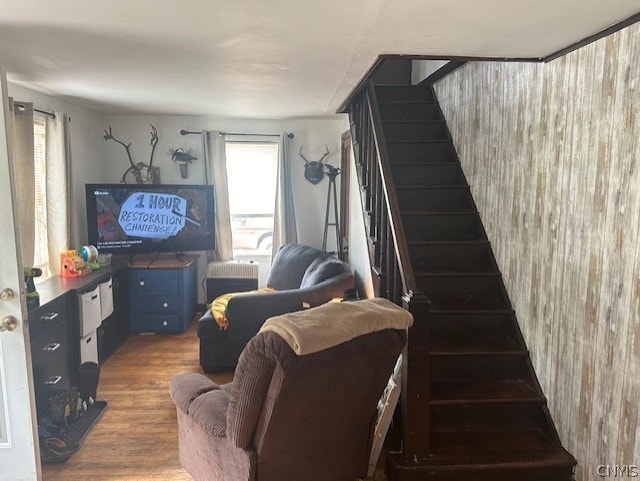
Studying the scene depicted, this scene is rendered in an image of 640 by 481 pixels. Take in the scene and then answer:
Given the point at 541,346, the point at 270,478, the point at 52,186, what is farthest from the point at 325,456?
the point at 52,186

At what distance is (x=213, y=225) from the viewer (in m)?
5.03

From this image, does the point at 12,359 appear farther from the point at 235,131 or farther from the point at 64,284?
the point at 235,131

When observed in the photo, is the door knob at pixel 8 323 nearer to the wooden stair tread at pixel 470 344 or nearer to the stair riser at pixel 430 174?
the wooden stair tread at pixel 470 344

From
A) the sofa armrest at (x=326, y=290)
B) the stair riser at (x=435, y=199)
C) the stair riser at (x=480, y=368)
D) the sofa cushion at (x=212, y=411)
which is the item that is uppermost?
the stair riser at (x=435, y=199)

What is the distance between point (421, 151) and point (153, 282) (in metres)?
2.82

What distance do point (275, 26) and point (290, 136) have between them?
11.3 feet

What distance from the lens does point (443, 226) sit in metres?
3.37

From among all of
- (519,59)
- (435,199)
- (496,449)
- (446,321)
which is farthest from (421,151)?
(496,449)

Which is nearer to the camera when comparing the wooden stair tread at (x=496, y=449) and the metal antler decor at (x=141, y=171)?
the wooden stair tread at (x=496, y=449)

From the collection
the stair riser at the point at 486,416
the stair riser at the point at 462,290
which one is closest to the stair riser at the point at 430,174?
the stair riser at the point at 462,290

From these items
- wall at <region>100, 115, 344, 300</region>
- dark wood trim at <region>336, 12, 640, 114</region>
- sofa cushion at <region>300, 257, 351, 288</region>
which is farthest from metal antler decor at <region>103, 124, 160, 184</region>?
dark wood trim at <region>336, 12, 640, 114</region>

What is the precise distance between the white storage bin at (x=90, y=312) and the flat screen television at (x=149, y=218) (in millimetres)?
1044

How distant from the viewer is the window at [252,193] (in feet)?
17.7

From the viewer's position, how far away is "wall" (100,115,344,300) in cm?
519
